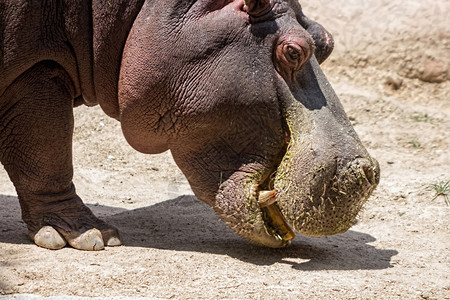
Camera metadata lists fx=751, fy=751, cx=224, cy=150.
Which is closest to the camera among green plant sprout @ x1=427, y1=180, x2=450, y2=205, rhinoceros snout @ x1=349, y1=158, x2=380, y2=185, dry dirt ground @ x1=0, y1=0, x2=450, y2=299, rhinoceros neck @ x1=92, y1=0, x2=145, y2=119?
dry dirt ground @ x1=0, y1=0, x2=450, y2=299

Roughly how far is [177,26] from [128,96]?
47 cm

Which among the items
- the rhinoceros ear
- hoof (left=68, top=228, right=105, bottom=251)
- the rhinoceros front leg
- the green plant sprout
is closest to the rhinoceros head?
the rhinoceros ear

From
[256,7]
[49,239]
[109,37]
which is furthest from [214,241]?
[256,7]

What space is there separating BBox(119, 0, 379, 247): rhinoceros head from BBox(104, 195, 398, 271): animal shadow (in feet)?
0.87

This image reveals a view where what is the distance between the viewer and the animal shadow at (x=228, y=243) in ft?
13.6

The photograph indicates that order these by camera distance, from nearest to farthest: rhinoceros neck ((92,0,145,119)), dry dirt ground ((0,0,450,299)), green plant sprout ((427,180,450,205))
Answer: dry dirt ground ((0,0,450,299)) → rhinoceros neck ((92,0,145,119)) → green plant sprout ((427,180,450,205))

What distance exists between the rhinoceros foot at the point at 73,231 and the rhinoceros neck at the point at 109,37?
71 cm

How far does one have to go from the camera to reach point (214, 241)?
14.9 ft

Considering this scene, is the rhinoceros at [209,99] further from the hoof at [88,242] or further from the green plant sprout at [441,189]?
the green plant sprout at [441,189]

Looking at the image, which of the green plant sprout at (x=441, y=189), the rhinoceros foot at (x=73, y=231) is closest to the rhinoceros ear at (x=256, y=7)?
the rhinoceros foot at (x=73, y=231)

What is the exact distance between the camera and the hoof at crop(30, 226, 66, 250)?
413cm

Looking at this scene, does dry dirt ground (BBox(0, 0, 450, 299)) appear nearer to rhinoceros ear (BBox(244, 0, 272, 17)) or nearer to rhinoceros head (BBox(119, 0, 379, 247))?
rhinoceros head (BBox(119, 0, 379, 247))

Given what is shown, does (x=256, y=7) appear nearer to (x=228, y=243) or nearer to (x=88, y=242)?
(x=228, y=243)

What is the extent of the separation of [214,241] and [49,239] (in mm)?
989
